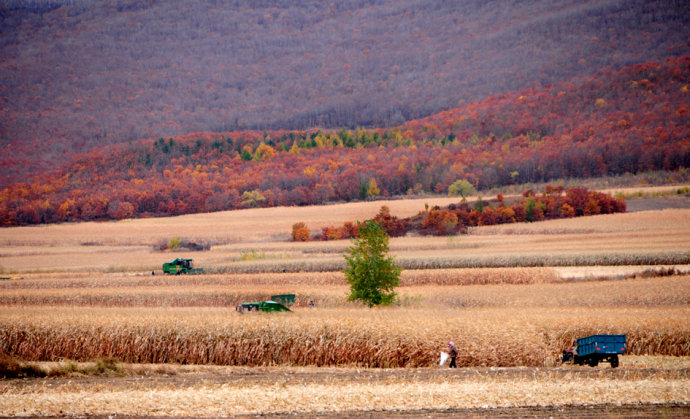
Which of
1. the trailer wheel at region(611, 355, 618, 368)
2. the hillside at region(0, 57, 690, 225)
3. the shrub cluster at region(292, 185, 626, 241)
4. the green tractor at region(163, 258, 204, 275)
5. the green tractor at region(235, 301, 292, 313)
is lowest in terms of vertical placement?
the trailer wheel at region(611, 355, 618, 368)

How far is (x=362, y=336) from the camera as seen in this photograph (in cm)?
2447

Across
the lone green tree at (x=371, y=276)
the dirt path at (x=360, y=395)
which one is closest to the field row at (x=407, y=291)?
the lone green tree at (x=371, y=276)

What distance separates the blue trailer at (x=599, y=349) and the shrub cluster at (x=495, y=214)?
54188mm

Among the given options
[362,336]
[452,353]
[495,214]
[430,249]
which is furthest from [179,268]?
[495,214]

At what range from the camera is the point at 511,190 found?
363 feet

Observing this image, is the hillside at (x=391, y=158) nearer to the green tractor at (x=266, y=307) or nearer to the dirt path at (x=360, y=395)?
the green tractor at (x=266, y=307)

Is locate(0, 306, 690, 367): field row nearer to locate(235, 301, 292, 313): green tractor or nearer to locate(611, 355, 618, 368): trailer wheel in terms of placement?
locate(611, 355, 618, 368): trailer wheel

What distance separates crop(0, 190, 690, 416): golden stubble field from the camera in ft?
56.5

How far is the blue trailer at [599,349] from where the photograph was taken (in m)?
21.3

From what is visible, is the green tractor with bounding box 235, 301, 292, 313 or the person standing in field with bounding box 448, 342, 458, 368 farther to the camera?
the green tractor with bounding box 235, 301, 292, 313

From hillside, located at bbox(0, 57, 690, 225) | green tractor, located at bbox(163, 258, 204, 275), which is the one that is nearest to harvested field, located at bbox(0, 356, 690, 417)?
green tractor, located at bbox(163, 258, 204, 275)

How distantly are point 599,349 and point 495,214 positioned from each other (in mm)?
60945

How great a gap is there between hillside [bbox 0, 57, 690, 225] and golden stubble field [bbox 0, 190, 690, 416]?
60.5m

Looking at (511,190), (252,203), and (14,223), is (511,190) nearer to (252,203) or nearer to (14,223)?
(252,203)
